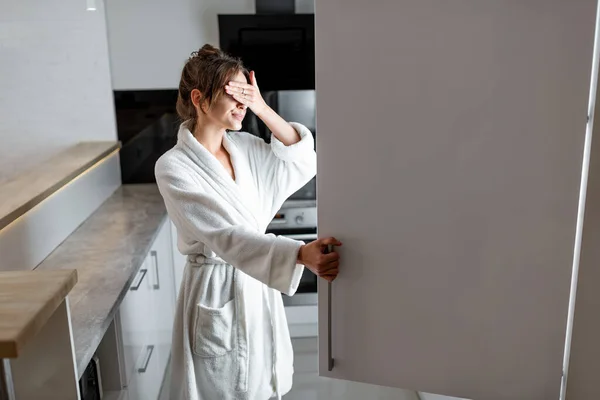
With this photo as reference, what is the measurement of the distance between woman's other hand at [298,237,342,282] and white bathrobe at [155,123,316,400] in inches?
11.9

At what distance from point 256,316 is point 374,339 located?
48cm

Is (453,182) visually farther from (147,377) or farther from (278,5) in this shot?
(278,5)

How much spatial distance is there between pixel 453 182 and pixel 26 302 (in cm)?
77

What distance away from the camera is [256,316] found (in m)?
1.64

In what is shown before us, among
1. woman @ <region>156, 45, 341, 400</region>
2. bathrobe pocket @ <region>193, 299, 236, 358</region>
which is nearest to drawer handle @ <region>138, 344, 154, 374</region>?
woman @ <region>156, 45, 341, 400</region>

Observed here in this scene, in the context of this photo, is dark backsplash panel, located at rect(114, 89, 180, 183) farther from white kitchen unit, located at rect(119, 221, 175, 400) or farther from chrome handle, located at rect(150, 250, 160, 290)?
chrome handle, located at rect(150, 250, 160, 290)

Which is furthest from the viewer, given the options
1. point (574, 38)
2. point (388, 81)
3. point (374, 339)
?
point (374, 339)

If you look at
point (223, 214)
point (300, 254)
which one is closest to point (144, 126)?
point (223, 214)

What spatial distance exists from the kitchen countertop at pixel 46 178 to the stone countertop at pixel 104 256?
0.22 m

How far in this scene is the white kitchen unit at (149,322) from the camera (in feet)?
6.11

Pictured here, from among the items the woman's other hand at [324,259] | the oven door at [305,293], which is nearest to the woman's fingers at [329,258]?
the woman's other hand at [324,259]

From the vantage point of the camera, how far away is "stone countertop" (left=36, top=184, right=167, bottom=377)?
1.50 meters

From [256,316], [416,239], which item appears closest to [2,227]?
[256,316]

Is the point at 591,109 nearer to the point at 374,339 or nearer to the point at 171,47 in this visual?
the point at 374,339
